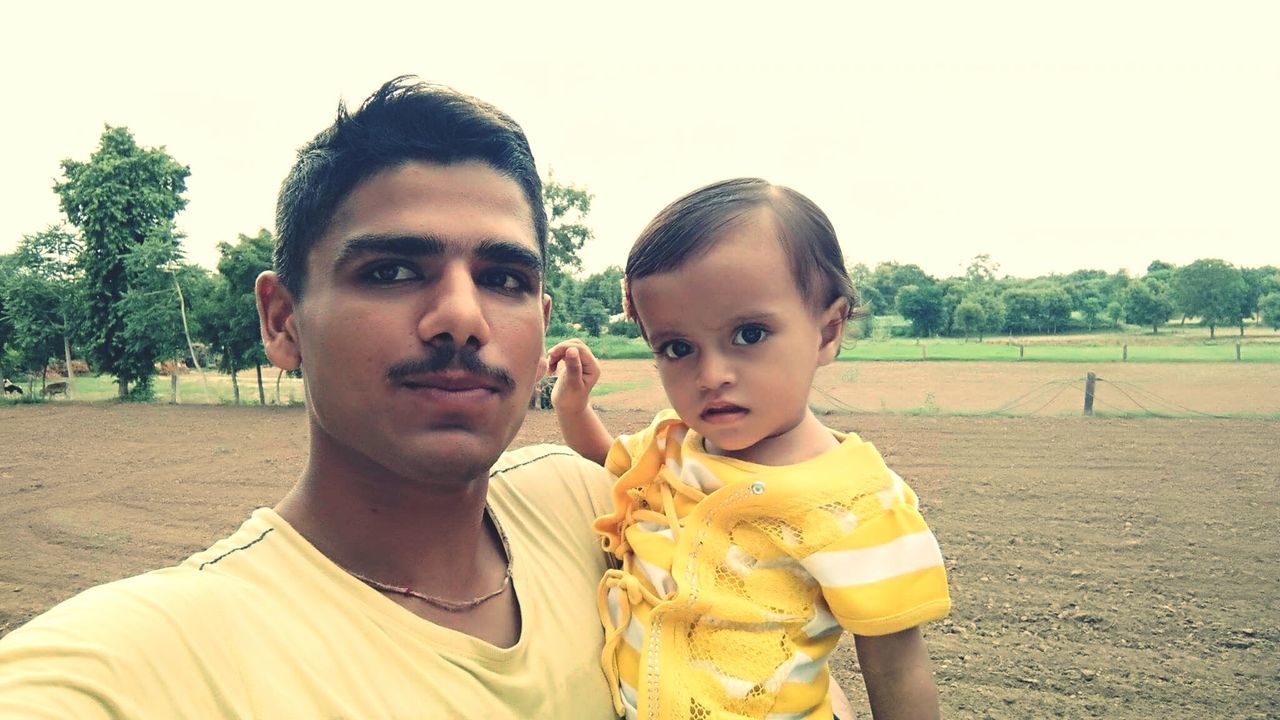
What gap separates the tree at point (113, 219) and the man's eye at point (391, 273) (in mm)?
32183

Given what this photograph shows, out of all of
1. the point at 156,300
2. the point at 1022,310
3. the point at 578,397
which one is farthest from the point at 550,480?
the point at 1022,310

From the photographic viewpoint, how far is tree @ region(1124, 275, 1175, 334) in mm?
47094

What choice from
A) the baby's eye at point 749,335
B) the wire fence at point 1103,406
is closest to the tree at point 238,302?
the wire fence at point 1103,406

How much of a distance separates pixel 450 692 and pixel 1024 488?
11.4m

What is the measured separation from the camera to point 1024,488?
11.0 metres

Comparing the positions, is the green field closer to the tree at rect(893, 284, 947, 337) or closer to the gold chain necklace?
the tree at rect(893, 284, 947, 337)

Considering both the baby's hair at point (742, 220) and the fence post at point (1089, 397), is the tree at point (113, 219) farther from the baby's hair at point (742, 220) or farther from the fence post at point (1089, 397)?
the baby's hair at point (742, 220)

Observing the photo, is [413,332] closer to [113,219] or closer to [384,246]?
[384,246]

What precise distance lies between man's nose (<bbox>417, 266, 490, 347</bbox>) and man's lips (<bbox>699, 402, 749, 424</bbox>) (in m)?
0.66

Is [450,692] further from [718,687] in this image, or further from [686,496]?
[686,496]

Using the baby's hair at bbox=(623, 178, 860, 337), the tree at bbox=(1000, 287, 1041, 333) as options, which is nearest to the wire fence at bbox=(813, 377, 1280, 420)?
the baby's hair at bbox=(623, 178, 860, 337)

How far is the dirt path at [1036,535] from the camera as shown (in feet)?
18.6

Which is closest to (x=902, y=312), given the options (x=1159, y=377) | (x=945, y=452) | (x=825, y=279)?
(x=1159, y=377)

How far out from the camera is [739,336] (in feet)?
6.30
